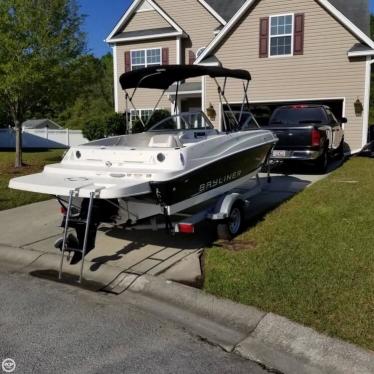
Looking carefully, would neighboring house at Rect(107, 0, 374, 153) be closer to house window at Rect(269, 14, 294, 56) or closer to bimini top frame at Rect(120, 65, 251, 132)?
house window at Rect(269, 14, 294, 56)

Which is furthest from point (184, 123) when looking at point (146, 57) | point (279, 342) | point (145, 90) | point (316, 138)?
point (146, 57)

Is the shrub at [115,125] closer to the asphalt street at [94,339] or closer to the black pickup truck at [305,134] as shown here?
the black pickup truck at [305,134]

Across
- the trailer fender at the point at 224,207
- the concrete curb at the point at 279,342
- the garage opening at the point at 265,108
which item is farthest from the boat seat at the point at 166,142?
the garage opening at the point at 265,108

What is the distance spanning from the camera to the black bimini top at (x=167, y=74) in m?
6.88

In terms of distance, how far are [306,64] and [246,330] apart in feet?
48.8

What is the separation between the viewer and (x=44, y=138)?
27453 millimetres

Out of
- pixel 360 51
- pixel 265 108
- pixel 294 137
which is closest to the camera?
pixel 294 137

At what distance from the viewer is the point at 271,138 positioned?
8.30m

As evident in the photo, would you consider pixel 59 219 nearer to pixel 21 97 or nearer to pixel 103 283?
pixel 103 283

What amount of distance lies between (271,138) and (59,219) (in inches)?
162

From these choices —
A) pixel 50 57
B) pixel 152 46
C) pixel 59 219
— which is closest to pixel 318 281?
pixel 59 219

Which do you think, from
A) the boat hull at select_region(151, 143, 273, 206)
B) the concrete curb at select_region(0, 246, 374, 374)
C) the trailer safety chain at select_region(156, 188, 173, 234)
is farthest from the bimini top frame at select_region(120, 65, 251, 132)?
the concrete curb at select_region(0, 246, 374, 374)

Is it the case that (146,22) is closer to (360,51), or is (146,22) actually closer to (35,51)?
(35,51)

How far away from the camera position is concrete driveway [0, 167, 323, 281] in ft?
17.6
